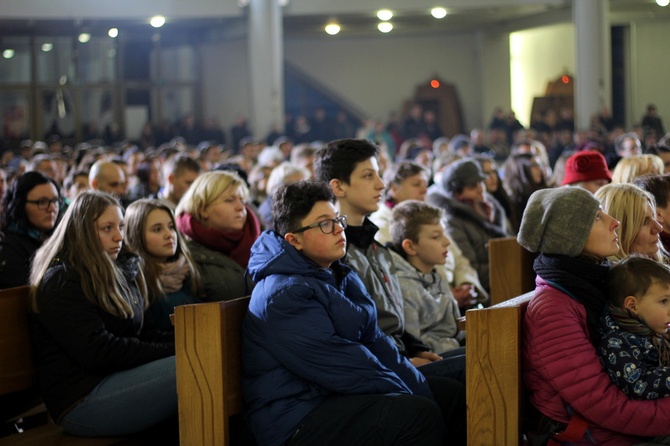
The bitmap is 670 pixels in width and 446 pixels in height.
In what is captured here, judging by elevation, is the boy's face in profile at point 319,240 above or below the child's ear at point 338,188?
below

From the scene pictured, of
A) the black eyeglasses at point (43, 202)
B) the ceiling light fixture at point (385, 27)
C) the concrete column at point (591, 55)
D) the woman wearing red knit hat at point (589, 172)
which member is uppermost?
the ceiling light fixture at point (385, 27)

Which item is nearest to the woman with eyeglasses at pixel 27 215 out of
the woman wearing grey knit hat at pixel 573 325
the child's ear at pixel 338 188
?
the child's ear at pixel 338 188

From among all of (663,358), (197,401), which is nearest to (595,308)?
(663,358)

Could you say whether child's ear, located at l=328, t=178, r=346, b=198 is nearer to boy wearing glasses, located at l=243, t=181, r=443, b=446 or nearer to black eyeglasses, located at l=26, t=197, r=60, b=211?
boy wearing glasses, located at l=243, t=181, r=443, b=446

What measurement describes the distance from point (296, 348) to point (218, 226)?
73.4 inches

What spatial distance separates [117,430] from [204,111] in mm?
23049

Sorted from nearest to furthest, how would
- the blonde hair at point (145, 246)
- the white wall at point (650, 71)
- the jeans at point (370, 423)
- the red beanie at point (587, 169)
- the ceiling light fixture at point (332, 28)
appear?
the jeans at point (370, 423) → the blonde hair at point (145, 246) → the red beanie at point (587, 169) → the ceiling light fixture at point (332, 28) → the white wall at point (650, 71)

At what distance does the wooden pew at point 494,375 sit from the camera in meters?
3.29

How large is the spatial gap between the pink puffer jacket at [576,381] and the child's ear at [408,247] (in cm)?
157

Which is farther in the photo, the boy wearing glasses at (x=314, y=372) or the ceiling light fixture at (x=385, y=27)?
the ceiling light fixture at (x=385, y=27)

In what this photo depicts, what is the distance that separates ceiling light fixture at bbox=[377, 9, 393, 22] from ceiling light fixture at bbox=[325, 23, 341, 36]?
53.3 inches

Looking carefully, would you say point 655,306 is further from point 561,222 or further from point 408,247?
point 408,247

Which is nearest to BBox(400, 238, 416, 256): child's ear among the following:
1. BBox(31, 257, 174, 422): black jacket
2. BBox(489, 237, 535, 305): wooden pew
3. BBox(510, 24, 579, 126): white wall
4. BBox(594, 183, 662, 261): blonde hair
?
BBox(489, 237, 535, 305): wooden pew

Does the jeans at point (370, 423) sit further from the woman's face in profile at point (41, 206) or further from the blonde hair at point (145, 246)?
the woman's face in profile at point (41, 206)
